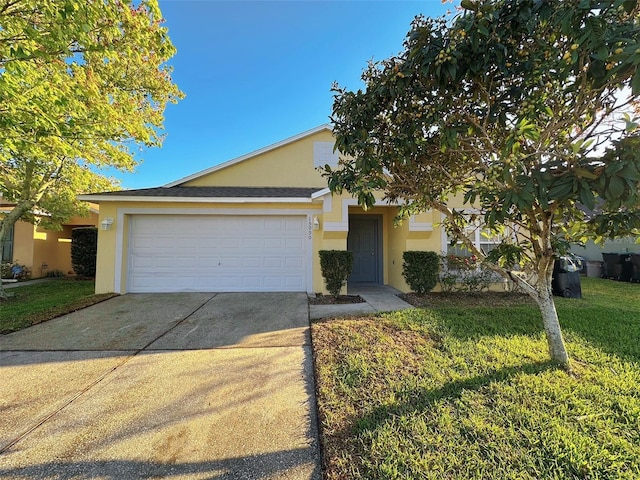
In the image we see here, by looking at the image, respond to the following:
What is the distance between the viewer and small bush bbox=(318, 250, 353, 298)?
287 inches

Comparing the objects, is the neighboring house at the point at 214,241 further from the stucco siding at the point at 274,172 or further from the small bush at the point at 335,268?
the stucco siding at the point at 274,172

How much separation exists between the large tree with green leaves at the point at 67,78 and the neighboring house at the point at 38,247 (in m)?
4.79

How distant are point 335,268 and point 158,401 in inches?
196

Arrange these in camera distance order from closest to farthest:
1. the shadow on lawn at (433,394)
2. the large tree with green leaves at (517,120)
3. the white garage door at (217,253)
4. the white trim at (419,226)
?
the large tree with green leaves at (517,120)
the shadow on lawn at (433,394)
the white trim at (419,226)
the white garage door at (217,253)

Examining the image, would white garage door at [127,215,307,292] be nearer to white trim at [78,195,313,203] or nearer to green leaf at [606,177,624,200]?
white trim at [78,195,313,203]

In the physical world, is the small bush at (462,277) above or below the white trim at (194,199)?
below

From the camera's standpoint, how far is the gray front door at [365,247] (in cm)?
1017

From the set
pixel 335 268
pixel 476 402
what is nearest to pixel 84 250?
pixel 335 268

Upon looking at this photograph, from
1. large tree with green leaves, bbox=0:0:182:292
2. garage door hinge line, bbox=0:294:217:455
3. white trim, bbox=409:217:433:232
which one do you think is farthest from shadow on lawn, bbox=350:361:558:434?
large tree with green leaves, bbox=0:0:182:292

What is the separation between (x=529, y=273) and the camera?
3895mm

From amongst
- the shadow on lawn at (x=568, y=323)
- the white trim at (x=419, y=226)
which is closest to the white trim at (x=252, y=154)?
the white trim at (x=419, y=226)

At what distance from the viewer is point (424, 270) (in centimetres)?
747

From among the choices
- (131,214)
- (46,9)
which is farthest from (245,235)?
(46,9)

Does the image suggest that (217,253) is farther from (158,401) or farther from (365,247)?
(158,401)
